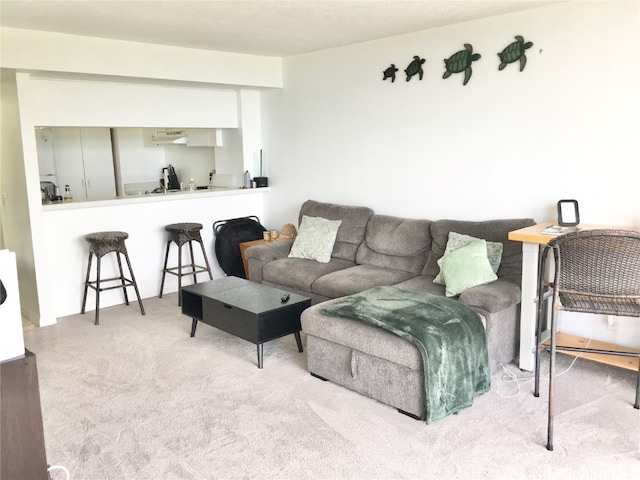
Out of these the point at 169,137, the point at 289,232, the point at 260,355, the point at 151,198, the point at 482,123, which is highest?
the point at 169,137

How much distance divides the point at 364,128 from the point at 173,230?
1.97m

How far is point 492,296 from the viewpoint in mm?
3232

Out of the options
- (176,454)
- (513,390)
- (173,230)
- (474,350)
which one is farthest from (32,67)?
(513,390)

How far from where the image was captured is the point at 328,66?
5125 millimetres

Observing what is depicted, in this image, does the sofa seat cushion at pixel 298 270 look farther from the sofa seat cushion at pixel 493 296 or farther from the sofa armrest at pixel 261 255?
the sofa seat cushion at pixel 493 296

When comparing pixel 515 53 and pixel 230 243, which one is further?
pixel 230 243

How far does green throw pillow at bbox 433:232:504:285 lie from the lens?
3672mm

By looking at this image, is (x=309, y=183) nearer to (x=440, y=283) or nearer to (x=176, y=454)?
(x=440, y=283)

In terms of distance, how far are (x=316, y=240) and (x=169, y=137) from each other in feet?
9.48

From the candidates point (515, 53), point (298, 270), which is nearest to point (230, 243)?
point (298, 270)

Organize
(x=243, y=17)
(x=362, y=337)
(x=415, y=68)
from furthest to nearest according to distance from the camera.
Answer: (x=415, y=68), (x=243, y=17), (x=362, y=337)

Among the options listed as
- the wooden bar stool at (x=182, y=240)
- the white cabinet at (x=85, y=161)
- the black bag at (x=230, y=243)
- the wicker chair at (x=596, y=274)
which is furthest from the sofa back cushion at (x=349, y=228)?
the white cabinet at (x=85, y=161)

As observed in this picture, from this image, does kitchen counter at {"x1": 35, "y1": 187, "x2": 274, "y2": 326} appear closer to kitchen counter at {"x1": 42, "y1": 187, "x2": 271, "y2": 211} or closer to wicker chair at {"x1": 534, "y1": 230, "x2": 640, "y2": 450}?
kitchen counter at {"x1": 42, "y1": 187, "x2": 271, "y2": 211}

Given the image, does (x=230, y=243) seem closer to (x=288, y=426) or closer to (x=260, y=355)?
(x=260, y=355)
